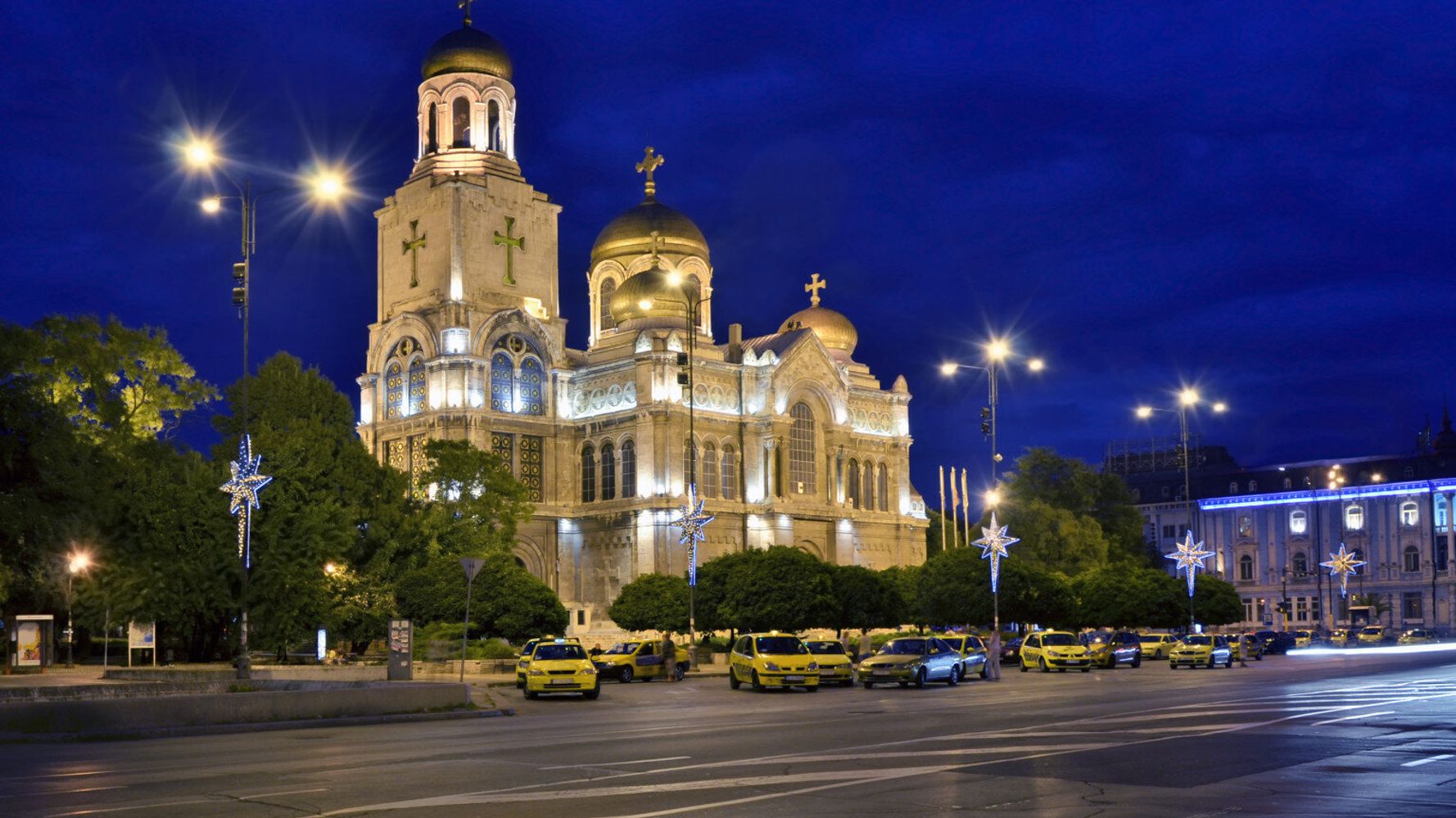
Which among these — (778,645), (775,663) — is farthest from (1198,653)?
(775,663)

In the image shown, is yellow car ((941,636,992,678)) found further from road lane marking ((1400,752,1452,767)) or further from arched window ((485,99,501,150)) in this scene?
arched window ((485,99,501,150))

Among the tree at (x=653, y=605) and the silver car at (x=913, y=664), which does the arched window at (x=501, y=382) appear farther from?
the silver car at (x=913, y=664)

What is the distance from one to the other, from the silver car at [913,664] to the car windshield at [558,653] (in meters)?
7.18

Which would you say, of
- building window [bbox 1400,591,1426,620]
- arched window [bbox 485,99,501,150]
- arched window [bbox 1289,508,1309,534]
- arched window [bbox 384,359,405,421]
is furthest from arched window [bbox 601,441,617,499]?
building window [bbox 1400,591,1426,620]

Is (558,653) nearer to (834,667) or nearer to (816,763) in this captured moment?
(834,667)

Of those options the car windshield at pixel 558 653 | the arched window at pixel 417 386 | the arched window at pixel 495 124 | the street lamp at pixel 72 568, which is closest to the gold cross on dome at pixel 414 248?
the arched window at pixel 417 386

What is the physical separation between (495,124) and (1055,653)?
46.8 metres

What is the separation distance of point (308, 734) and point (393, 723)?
2612 millimetres

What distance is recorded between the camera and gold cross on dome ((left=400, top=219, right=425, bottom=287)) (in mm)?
79688

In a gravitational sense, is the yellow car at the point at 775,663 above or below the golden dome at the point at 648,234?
below

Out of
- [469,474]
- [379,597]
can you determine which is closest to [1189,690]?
[379,597]

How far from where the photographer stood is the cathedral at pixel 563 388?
75750mm

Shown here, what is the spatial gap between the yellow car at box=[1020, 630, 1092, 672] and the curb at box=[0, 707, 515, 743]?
22.7 meters

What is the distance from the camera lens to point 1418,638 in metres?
82.9
